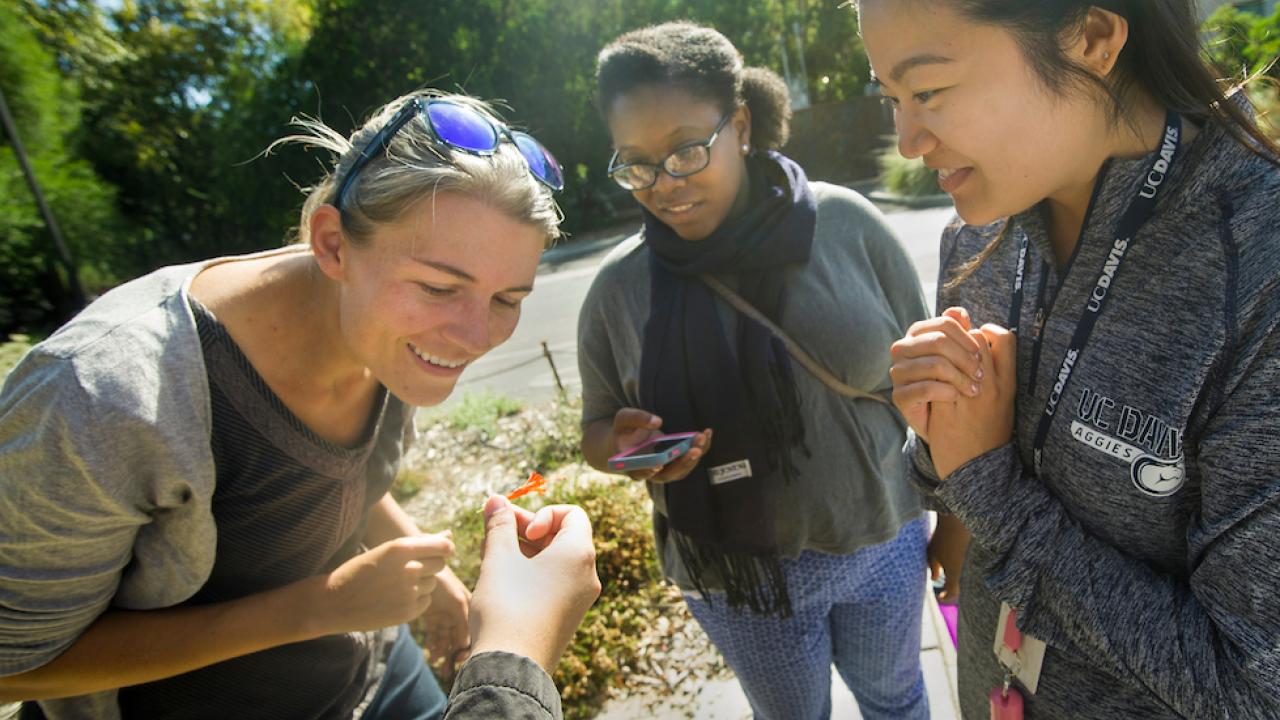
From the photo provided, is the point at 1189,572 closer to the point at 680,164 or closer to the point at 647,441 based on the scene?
the point at 647,441

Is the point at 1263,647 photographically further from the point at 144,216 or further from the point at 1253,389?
the point at 144,216

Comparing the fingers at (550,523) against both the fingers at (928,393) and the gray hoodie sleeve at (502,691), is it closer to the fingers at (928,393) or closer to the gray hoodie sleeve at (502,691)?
the gray hoodie sleeve at (502,691)

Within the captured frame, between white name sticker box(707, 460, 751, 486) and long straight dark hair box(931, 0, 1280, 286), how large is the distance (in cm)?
126

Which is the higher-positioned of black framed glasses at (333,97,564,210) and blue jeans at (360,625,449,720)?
black framed glasses at (333,97,564,210)

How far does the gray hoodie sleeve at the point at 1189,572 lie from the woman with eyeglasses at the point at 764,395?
839 millimetres

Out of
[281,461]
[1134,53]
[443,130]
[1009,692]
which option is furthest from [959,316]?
[281,461]

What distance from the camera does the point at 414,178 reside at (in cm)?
164

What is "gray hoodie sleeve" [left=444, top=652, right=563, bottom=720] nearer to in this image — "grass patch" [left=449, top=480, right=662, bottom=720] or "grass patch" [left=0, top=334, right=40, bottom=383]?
"grass patch" [left=449, top=480, right=662, bottom=720]

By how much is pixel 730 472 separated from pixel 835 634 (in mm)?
694

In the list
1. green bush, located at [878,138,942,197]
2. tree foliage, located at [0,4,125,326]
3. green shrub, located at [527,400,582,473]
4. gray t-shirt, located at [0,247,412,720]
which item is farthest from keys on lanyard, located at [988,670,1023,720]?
tree foliage, located at [0,4,125,326]

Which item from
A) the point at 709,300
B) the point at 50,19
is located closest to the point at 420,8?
the point at 50,19

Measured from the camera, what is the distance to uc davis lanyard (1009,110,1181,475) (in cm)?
116

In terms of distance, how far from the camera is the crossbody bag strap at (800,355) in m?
2.12

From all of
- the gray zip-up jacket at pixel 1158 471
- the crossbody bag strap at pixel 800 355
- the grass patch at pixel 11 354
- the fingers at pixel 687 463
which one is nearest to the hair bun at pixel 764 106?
the crossbody bag strap at pixel 800 355
